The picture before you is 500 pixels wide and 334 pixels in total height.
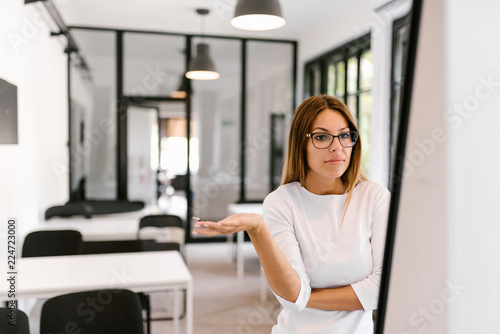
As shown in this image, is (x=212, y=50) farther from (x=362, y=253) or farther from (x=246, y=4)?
(x=362, y=253)

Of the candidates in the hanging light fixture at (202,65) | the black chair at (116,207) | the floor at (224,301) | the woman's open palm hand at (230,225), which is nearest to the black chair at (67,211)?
the black chair at (116,207)

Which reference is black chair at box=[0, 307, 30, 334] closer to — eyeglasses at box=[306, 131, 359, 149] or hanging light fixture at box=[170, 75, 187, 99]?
eyeglasses at box=[306, 131, 359, 149]

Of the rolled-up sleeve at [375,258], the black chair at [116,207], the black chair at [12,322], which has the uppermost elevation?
the rolled-up sleeve at [375,258]

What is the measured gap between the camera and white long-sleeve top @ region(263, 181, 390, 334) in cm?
109

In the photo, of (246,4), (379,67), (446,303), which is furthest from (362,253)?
(379,67)

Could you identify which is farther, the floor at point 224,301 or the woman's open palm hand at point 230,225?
the floor at point 224,301

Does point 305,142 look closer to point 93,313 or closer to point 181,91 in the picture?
point 93,313

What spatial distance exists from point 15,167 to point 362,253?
322 centimetres

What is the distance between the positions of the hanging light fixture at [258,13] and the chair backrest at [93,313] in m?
1.86

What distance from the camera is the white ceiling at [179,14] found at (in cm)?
529

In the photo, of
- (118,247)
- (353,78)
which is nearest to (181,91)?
(353,78)

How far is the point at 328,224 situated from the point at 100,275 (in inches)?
71.7

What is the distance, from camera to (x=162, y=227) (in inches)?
167

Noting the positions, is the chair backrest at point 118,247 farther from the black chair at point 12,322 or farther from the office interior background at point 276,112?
the black chair at point 12,322
